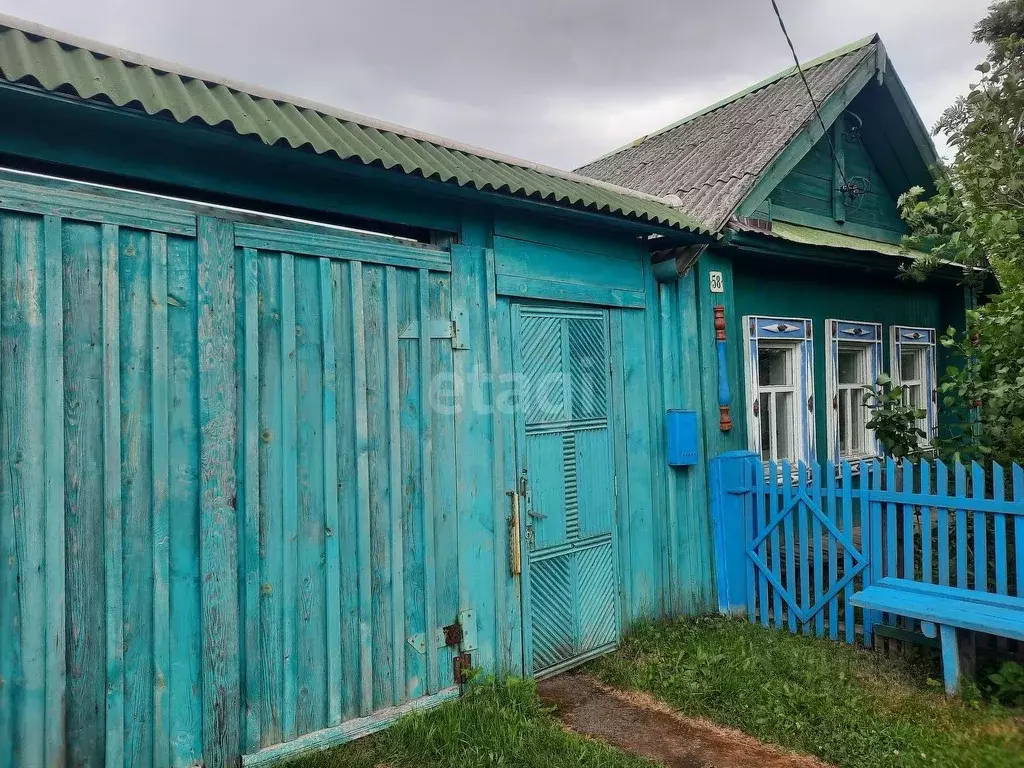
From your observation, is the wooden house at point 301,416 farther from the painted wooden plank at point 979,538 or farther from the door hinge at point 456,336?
the painted wooden plank at point 979,538

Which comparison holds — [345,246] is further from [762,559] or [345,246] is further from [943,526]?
[943,526]

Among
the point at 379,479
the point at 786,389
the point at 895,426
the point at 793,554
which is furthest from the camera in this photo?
the point at 786,389

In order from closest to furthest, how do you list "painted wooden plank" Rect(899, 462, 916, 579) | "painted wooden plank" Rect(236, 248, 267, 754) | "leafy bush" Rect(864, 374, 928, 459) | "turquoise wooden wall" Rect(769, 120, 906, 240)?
"painted wooden plank" Rect(236, 248, 267, 754) → "painted wooden plank" Rect(899, 462, 916, 579) → "leafy bush" Rect(864, 374, 928, 459) → "turquoise wooden wall" Rect(769, 120, 906, 240)

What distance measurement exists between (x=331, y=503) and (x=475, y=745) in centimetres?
140

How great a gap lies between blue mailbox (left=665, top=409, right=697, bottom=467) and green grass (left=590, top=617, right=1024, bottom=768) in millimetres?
1220

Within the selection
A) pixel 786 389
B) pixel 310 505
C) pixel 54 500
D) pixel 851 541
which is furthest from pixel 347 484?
pixel 786 389

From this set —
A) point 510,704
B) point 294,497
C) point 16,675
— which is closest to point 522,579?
point 510,704

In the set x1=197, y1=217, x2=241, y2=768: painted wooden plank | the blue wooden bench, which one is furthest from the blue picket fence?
x1=197, y1=217, x2=241, y2=768: painted wooden plank

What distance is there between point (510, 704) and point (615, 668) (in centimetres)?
93

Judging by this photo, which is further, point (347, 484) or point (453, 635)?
point (453, 635)

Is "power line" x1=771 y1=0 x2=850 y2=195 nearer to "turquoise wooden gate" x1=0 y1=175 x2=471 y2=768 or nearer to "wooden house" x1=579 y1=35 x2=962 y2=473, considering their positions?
"wooden house" x1=579 y1=35 x2=962 y2=473

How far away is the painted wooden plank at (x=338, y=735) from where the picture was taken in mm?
3219

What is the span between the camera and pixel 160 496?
2.97m

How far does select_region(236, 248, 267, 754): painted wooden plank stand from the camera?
10.5 ft
